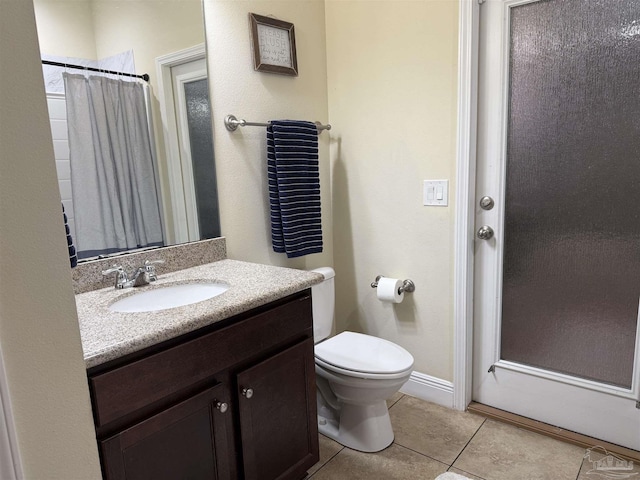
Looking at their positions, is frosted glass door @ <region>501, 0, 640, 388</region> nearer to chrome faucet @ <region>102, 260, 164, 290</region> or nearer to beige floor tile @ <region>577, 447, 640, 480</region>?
beige floor tile @ <region>577, 447, 640, 480</region>

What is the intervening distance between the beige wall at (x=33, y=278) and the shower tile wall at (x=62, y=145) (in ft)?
2.67

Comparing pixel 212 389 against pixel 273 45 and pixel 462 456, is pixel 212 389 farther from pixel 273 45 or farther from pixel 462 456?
pixel 273 45

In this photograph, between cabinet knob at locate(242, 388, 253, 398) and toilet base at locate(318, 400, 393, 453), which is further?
toilet base at locate(318, 400, 393, 453)

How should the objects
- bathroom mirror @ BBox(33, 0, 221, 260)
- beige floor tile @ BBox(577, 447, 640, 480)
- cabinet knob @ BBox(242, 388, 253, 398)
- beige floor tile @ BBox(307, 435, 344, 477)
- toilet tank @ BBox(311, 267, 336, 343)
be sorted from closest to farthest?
cabinet knob @ BBox(242, 388, 253, 398) < bathroom mirror @ BBox(33, 0, 221, 260) < beige floor tile @ BBox(577, 447, 640, 480) < beige floor tile @ BBox(307, 435, 344, 477) < toilet tank @ BBox(311, 267, 336, 343)

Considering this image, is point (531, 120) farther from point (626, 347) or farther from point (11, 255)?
point (11, 255)

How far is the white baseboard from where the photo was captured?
87.4 inches

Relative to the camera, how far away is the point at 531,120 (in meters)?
1.84

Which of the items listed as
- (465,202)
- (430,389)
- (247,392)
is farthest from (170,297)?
(430,389)

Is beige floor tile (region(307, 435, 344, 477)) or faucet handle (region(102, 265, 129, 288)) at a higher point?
faucet handle (region(102, 265, 129, 288))

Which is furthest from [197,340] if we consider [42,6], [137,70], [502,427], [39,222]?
[502,427]

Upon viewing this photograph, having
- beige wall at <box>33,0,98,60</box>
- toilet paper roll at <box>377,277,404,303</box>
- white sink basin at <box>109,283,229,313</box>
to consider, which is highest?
beige wall at <box>33,0,98,60</box>

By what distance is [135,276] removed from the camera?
5.14 feet

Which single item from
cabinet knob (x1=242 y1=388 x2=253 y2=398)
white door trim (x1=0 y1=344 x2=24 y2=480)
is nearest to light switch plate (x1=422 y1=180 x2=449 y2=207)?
cabinet knob (x1=242 y1=388 x2=253 y2=398)

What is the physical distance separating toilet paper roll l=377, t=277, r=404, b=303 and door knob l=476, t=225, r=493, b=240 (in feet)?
1.48
